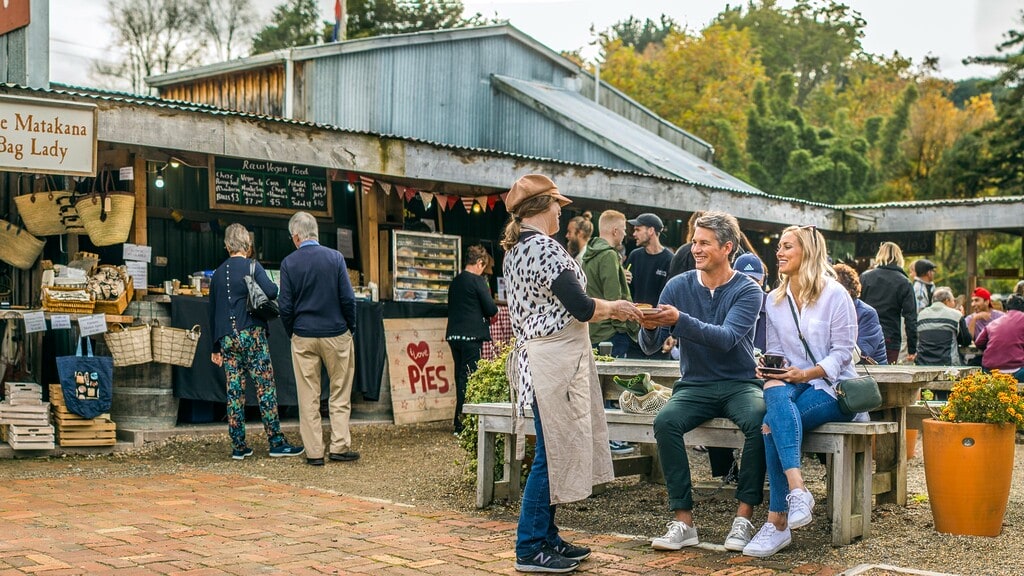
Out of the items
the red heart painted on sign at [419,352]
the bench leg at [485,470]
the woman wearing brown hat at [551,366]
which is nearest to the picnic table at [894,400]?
the bench leg at [485,470]

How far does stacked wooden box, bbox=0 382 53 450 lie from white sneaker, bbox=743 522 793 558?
590cm

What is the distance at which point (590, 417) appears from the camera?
195 inches

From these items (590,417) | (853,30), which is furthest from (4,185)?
(853,30)

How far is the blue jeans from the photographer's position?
5242mm

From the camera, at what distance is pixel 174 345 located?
30.3 ft

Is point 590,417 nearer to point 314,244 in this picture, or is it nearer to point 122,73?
point 314,244

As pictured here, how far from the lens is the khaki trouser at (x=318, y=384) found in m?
8.49

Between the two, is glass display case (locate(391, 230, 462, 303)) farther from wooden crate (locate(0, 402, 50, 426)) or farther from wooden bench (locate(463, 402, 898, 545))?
wooden bench (locate(463, 402, 898, 545))

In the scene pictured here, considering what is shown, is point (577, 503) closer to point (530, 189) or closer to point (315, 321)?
point (530, 189)

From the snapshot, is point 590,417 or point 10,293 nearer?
point 590,417

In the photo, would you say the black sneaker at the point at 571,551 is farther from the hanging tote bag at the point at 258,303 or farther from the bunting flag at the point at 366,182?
the bunting flag at the point at 366,182

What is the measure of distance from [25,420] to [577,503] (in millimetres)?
4653

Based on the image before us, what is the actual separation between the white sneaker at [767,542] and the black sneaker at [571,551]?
0.81 m

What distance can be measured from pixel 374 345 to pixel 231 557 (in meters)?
5.81
